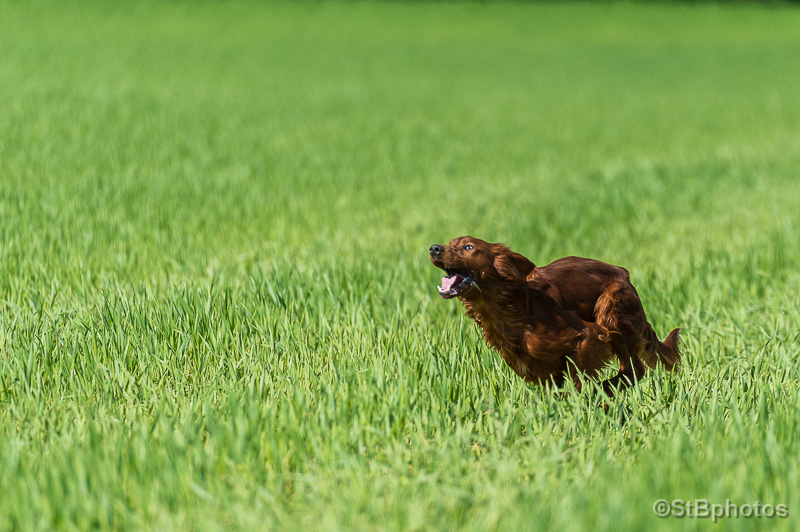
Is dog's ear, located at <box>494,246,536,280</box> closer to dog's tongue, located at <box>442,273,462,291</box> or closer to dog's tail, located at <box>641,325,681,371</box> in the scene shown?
dog's tongue, located at <box>442,273,462,291</box>

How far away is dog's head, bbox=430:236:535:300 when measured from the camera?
7.34ft

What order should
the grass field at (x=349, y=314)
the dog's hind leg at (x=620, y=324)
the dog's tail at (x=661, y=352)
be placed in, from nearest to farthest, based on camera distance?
1. the grass field at (x=349, y=314)
2. the dog's hind leg at (x=620, y=324)
3. the dog's tail at (x=661, y=352)

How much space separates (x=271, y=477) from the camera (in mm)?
2107

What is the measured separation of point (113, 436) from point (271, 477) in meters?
0.57

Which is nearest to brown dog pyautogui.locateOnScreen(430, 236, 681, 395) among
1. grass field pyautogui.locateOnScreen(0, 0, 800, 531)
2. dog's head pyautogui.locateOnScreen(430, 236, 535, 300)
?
dog's head pyautogui.locateOnScreen(430, 236, 535, 300)

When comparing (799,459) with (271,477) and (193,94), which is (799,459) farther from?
(193,94)

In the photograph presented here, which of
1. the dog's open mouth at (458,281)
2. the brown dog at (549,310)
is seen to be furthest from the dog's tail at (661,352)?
the dog's open mouth at (458,281)

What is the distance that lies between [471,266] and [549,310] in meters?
0.33

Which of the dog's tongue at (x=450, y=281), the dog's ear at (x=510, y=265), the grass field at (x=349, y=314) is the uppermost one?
the dog's ear at (x=510, y=265)

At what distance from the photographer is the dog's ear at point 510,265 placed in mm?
2307

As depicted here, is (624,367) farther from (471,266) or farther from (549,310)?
(471,266)

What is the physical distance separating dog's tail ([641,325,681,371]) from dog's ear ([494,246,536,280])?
53 centimetres

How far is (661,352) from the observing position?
270 centimetres

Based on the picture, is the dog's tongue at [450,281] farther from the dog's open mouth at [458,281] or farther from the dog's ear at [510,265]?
the dog's ear at [510,265]
